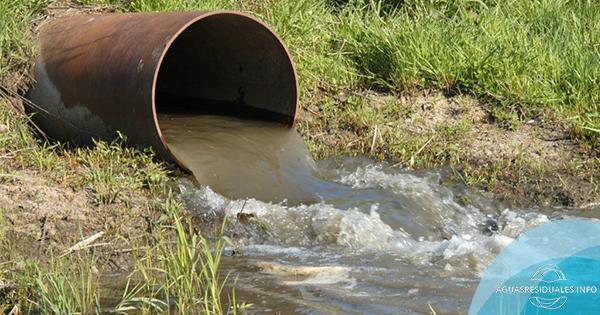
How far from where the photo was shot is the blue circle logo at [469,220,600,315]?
13.6ft

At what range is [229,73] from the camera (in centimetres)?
795

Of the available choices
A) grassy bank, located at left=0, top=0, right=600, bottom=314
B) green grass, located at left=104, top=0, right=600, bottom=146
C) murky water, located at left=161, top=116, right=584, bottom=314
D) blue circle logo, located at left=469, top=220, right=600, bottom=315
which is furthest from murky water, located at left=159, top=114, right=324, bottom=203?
blue circle logo, located at left=469, top=220, right=600, bottom=315

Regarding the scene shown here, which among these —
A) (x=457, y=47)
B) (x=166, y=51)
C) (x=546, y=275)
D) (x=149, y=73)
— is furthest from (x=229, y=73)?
(x=546, y=275)

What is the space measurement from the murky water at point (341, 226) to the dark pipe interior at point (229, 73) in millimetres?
270

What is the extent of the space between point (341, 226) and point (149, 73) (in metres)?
1.52

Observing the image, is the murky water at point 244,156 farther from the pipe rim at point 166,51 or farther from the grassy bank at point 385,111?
the grassy bank at point 385,111

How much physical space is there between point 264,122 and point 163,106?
1001 millimetres

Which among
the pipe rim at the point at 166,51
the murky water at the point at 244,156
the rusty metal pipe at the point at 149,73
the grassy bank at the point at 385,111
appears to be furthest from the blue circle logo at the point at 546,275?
the rusty metal pipe at the point at 149,73

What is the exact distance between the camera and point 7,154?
6605mm

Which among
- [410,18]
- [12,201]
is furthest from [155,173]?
[410,18]

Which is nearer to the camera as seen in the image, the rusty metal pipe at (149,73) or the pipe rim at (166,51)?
the pipe rim at (166,51)

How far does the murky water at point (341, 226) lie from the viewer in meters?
4.91

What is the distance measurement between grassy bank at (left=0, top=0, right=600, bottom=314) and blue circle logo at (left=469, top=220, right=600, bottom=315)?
1305mm

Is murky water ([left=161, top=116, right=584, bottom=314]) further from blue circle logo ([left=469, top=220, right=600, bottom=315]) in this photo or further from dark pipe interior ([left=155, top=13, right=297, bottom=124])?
dark pipe interior ([left=155, top=13, right=297, bottom=124])
